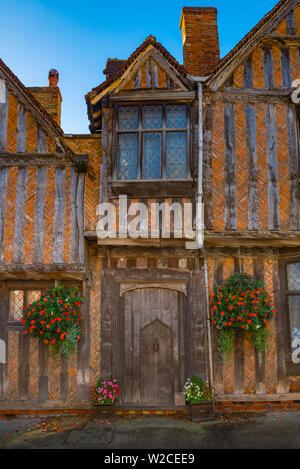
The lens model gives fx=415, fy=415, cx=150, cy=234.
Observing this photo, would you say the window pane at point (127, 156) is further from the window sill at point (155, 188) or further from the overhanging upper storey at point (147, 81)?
the overhanging upper storey at point (147, 81)

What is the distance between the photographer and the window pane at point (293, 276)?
25.4 feet

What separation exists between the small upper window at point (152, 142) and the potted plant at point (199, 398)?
3643 mm

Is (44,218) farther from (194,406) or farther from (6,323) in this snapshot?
(194,406)

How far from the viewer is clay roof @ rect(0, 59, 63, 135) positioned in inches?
304

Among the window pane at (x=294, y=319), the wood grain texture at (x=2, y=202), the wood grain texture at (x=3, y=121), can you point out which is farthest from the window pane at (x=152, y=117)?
the window pane at (x=294, y=319)

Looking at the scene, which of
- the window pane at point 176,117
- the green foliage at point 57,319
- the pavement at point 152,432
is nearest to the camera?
the pavement at point 152,432

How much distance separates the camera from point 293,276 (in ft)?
25.5

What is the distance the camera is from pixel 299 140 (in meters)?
7.70

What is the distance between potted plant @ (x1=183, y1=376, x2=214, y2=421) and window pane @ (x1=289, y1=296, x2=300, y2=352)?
1.77 metres

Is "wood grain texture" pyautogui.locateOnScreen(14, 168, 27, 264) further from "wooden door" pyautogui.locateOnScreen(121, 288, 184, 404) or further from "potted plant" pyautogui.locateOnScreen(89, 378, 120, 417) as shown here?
"potted plant" pyautogui.locateOnScreen(89, 378, 120, 417)

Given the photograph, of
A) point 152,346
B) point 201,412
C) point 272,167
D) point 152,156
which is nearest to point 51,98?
point 152,156

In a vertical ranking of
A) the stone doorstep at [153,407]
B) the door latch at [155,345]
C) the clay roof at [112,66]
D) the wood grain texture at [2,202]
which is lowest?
the stone doorstep at [153,407]

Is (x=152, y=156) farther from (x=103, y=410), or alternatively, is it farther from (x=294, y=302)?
(x=103, y=410)

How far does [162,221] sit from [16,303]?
10.1ft
